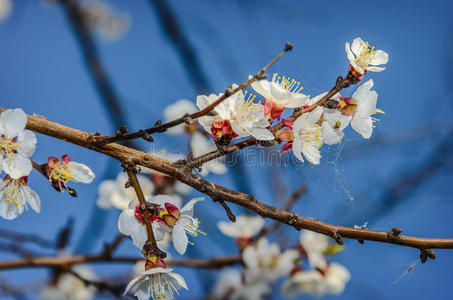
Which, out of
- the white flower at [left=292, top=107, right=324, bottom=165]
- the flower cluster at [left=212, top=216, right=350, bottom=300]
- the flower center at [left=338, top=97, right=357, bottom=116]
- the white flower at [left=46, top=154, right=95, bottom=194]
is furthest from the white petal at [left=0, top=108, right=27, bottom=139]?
the flower cluster at [left=212, top=216, right=350, bottom=300]

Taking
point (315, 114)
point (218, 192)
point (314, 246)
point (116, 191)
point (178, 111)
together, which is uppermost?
point (178, 111)

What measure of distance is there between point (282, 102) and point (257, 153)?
73 centimetres

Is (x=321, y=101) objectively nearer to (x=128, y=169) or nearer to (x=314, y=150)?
(x=314, y=150)

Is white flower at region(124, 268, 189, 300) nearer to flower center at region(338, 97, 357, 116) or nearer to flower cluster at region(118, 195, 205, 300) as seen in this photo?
flower cluster at region(118, 195, 205, 300)

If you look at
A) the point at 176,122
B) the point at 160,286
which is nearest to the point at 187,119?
the point at 176,122

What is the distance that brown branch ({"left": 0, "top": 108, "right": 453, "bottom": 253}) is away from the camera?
0.72 metres

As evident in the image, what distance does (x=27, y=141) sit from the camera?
734 mm

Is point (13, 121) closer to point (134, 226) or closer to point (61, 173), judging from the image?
point (61, 173)

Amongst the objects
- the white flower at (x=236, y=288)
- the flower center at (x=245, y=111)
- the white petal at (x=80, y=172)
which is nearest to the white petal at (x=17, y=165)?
the white petal at (x=80, y=172)

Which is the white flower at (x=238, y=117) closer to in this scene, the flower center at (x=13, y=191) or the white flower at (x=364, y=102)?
the white flower at (x=364, y=102)

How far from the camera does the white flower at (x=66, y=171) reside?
808 mm

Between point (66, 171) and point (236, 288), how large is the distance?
55.5 inches

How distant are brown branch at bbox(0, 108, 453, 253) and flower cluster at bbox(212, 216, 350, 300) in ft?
2.73

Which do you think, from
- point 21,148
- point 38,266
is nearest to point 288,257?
point 38,266
